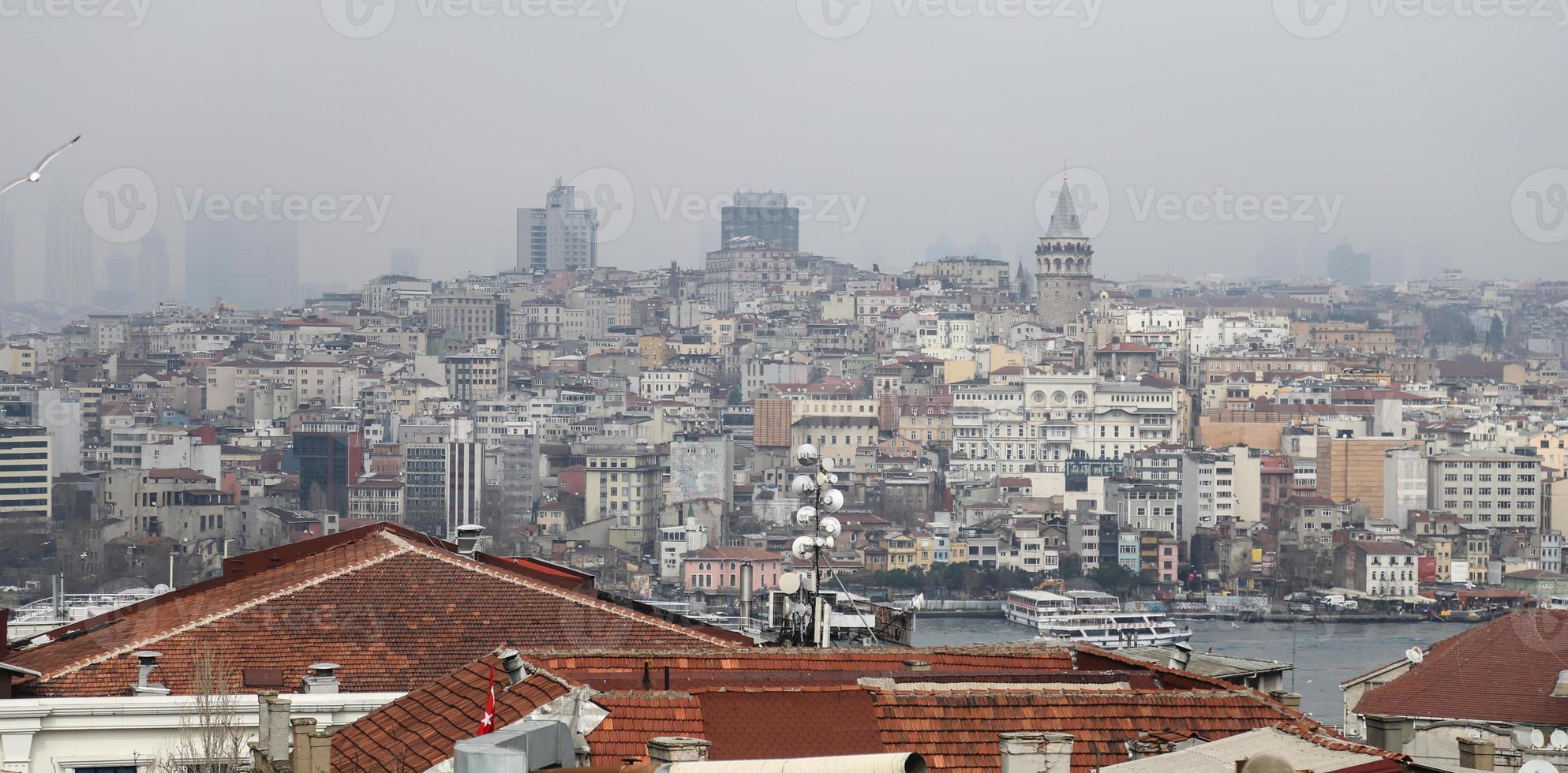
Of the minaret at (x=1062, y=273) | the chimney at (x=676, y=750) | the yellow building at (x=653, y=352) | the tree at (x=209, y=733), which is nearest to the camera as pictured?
the chimney at (x=676, y=750)

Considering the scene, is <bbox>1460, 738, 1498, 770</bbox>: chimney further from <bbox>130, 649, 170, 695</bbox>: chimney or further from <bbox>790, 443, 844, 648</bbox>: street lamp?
<bbox>130, 649, 170, 695</bbox>: chimney

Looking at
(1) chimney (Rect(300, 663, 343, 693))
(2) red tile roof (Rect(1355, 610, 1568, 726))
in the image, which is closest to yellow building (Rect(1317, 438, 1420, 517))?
(2) red tile roof (Rect(1355, 610, 1568, 726))

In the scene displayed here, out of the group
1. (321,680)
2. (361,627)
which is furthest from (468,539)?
(321,680)

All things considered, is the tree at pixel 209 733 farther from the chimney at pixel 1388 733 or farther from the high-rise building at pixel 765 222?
the high-rise building at pixel 765 222

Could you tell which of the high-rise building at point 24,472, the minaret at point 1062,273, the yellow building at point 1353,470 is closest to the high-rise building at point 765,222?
the minaret at point 1062,273

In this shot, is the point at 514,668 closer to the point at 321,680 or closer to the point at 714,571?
the point at 321,680

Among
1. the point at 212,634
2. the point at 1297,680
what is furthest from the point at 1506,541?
the point at 212,634
